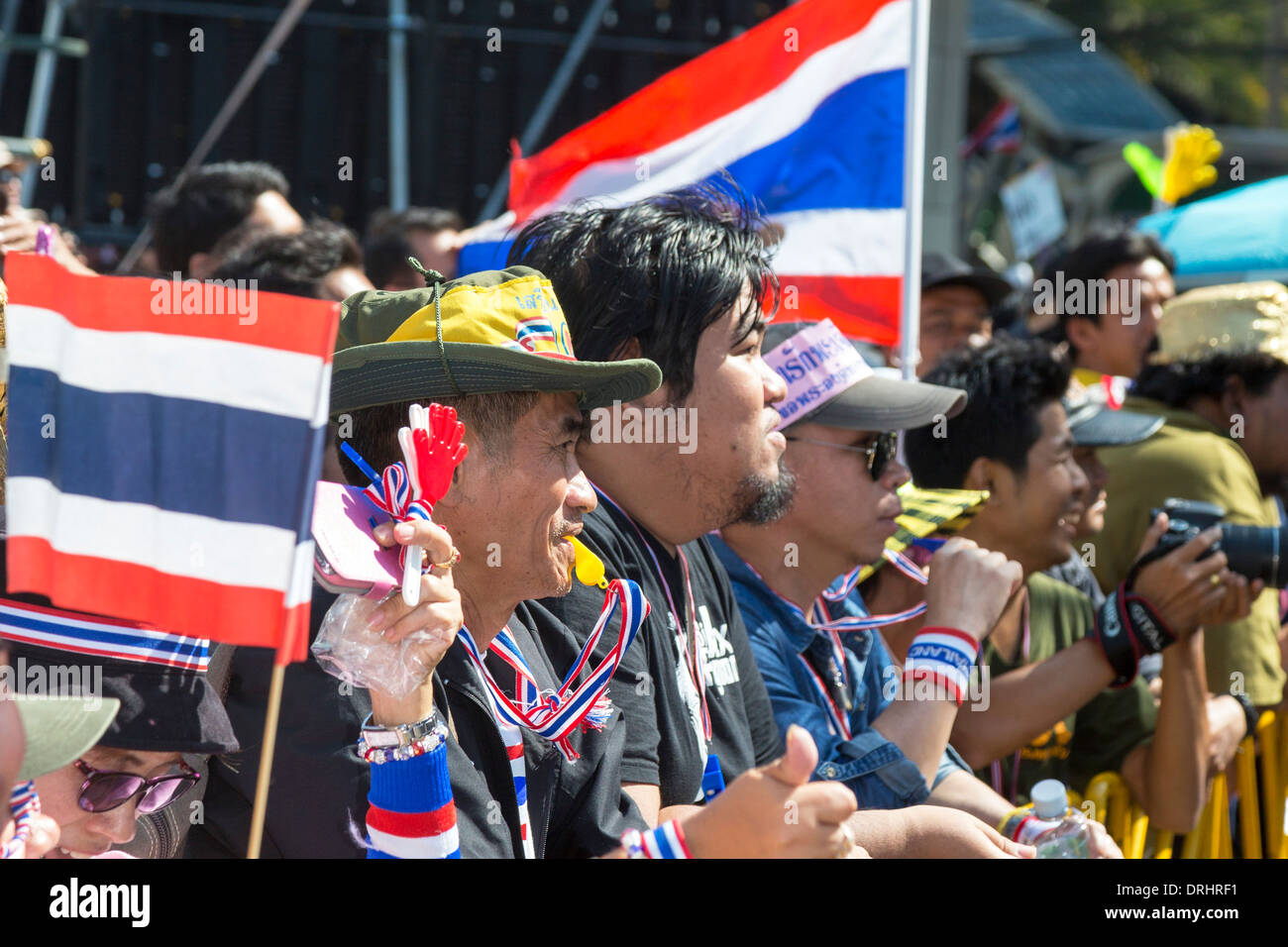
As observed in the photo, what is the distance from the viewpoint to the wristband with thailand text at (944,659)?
3.16m

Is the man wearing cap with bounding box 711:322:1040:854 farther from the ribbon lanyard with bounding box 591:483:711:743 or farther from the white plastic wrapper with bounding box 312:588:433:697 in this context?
the white plastic wrapper with bounding box 312:588:433:697

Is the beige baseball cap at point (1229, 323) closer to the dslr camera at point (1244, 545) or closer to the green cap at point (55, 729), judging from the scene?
the dslr camera at point (1244, 545)

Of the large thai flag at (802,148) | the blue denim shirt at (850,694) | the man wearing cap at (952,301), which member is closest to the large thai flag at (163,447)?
the blue denim shirt at (850,694)

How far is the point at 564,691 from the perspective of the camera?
221 centimetres

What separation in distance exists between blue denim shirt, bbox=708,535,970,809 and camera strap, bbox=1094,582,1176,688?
1.71ft

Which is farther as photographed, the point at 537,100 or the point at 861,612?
the point at 537,100

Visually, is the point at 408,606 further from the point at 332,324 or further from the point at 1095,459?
the point at 1095,459

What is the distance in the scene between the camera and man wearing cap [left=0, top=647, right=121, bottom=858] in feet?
5.14

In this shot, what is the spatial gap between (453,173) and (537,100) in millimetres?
499

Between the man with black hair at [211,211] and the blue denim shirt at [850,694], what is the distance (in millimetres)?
2426

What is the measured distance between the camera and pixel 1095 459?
441 centimetres

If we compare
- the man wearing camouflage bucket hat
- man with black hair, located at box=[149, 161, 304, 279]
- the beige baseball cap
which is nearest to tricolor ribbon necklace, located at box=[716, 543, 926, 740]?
the man wearing camouflage bucket hat

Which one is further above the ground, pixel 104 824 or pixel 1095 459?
pixel 1095 459
